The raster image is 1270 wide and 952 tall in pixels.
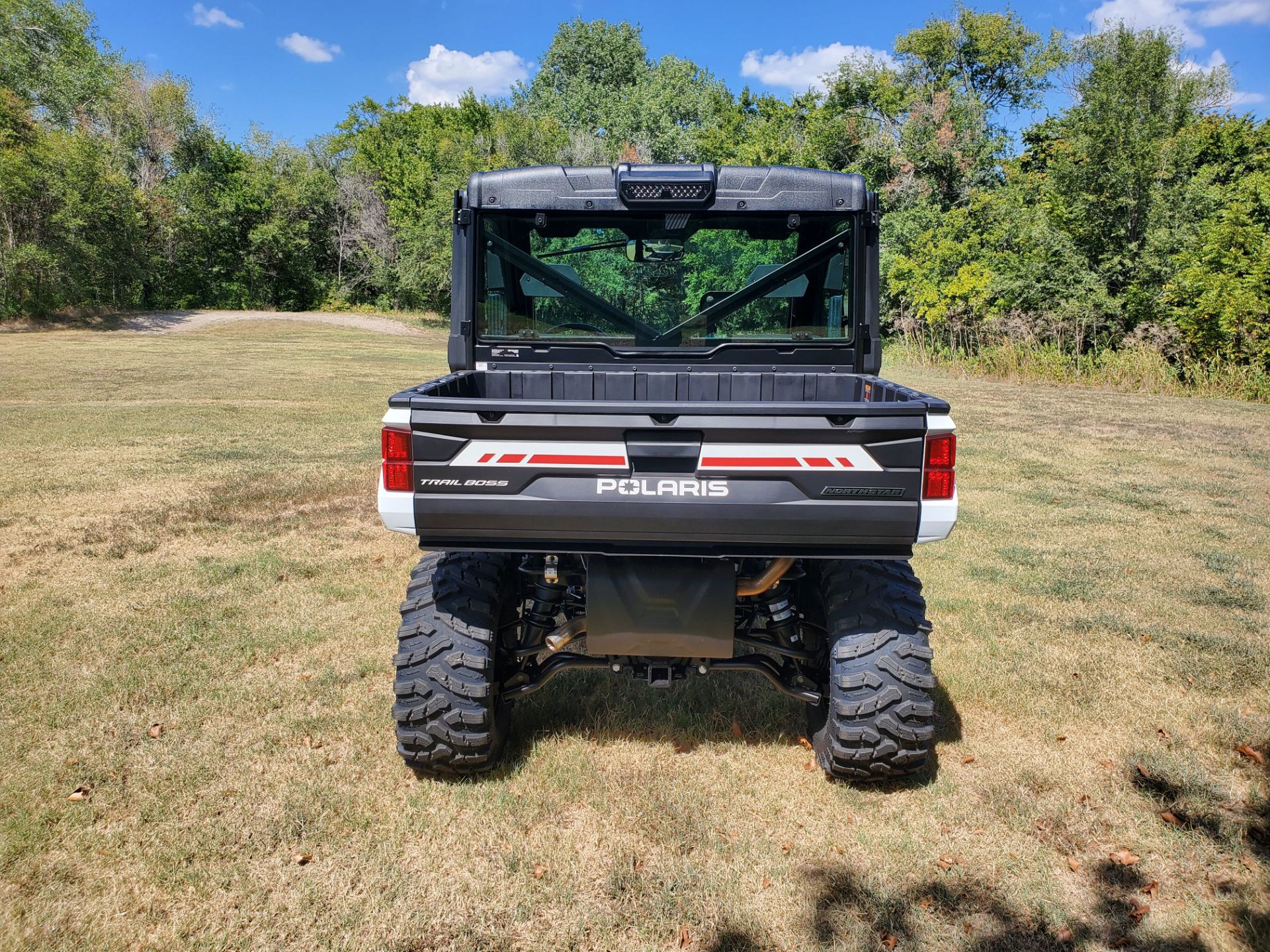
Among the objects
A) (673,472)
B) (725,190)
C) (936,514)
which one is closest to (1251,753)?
(936,514)

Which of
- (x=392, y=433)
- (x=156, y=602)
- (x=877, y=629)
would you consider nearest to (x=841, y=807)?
(x=877, y=629)

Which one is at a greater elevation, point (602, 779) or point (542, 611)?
point (542, 611)

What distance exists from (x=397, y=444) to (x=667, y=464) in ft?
2.93

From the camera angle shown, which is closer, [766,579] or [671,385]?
[766,579]

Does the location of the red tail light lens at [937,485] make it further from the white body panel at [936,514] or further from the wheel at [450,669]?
the wheel at [450,669]

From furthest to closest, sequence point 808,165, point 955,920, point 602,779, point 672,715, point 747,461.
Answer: point 808,165
point 672,715
point 602,779
point 747,461
point 955,920

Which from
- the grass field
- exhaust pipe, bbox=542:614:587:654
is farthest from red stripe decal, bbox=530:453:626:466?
the grass field

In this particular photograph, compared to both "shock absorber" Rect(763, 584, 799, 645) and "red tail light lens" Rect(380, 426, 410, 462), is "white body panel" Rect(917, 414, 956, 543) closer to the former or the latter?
"shock absorber" Rect(763, 584, 799, 645)

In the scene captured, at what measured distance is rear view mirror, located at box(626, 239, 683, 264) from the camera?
13.1ft

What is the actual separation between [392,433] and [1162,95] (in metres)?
26.3

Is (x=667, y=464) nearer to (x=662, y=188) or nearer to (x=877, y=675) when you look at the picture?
(x=877, y=675)

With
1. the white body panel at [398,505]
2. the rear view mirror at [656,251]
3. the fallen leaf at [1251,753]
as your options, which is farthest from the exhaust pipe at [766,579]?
the fallen leaf at [1251,753]

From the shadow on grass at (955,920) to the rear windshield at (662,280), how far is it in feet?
7.68

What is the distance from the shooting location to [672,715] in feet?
12.9
